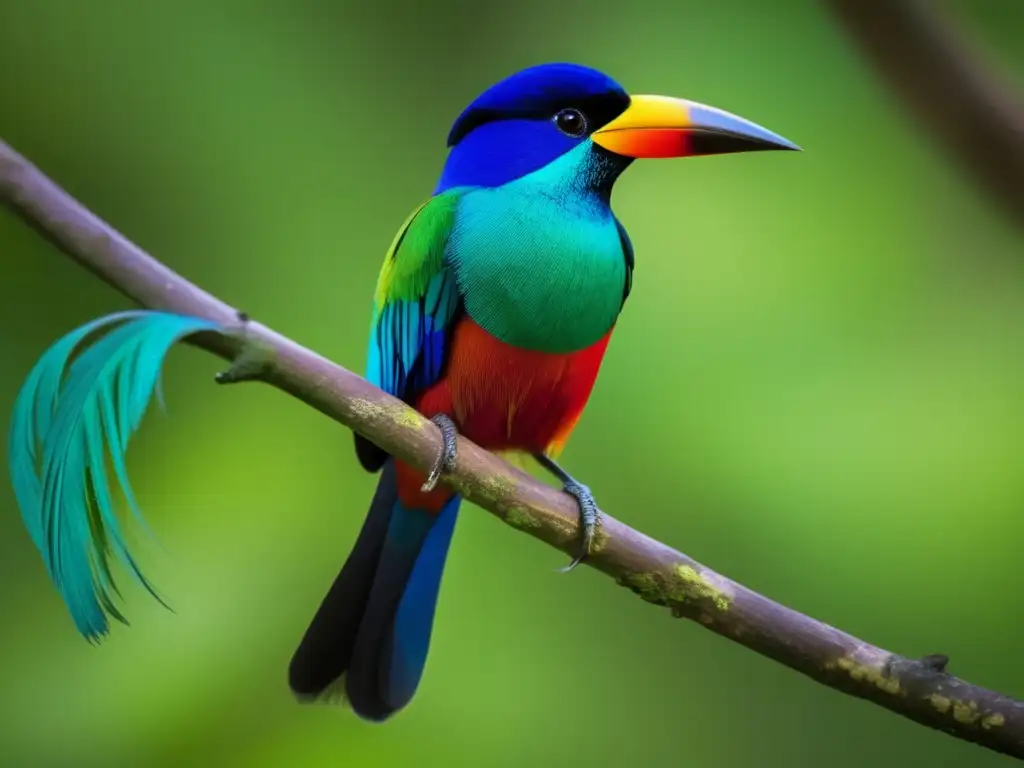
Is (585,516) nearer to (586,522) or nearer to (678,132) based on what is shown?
(586,522)

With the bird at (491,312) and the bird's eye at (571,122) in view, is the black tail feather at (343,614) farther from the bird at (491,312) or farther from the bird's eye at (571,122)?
the bird's eye at (571,122)

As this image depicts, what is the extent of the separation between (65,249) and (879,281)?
1.28m

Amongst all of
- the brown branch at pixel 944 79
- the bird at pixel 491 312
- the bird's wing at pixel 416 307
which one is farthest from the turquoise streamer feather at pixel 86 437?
the brown branch at pixel 944 79

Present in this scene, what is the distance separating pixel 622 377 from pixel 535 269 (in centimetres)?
50

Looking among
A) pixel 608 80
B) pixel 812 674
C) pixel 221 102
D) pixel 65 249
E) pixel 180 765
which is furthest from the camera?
pixel 221 102

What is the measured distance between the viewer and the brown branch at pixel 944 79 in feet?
4.34

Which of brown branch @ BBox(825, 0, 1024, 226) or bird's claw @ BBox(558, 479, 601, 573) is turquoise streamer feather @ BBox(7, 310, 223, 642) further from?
brown branch @ BBox(825, 0, 1024, 226)

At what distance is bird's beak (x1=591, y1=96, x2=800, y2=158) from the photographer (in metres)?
1.42

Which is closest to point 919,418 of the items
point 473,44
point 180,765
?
point 473,44

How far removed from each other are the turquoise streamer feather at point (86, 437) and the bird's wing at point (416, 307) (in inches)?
18.1

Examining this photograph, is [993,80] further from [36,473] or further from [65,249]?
[36,473]

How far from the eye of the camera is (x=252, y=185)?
72.9 inches

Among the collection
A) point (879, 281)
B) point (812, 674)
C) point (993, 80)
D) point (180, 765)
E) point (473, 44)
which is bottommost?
point (180, 765)

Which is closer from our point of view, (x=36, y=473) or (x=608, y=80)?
(x=36, y=473)
